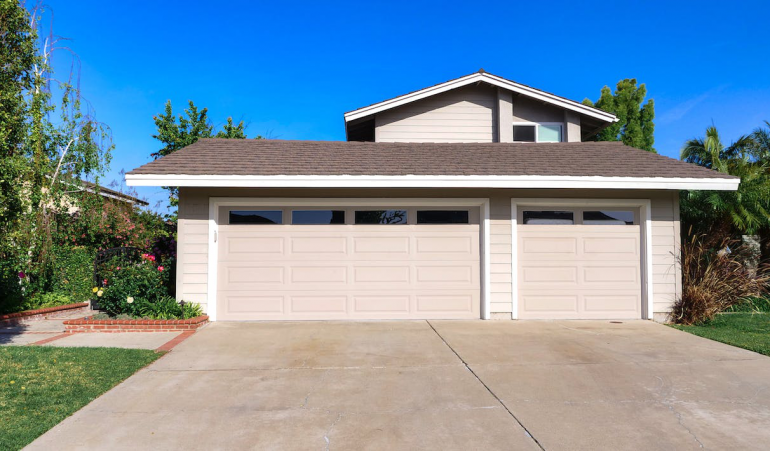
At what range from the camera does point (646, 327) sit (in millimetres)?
8234

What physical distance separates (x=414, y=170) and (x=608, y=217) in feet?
13.8

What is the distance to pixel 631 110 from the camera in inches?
850

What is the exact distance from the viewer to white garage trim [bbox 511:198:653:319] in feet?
29.2

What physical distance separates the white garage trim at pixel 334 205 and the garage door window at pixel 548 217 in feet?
3.04

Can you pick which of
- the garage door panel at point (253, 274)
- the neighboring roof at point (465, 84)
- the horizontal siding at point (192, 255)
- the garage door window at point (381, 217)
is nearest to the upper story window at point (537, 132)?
the neighboring roof at point (465, 84)

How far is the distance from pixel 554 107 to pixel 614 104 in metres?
11.3

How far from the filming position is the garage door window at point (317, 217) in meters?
8.94

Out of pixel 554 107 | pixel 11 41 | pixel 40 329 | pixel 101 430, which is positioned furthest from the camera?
pixel 554 107

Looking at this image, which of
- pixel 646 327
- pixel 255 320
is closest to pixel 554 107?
pixel 646 327

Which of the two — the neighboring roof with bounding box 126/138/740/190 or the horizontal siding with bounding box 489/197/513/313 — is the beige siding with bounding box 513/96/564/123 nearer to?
the neighboring roof with bounding box 126/138/740/190

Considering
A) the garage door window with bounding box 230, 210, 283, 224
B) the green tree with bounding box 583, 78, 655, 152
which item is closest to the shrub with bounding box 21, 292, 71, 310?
the garage door window with bounding box 230, 210, 283, 224

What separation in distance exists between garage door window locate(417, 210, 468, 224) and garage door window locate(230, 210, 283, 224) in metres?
2.88

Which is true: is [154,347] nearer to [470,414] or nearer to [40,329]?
[40,329]

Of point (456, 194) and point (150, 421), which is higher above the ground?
point (456, 194)
